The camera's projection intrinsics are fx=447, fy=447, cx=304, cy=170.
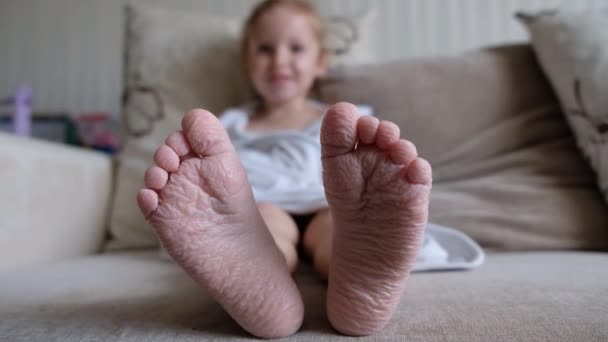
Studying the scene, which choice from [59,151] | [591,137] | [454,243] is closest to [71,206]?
[59,151]

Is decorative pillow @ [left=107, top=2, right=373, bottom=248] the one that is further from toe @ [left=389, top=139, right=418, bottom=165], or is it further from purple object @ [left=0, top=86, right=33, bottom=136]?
toe @ [left=389, top=139, right=418, bottom=165]

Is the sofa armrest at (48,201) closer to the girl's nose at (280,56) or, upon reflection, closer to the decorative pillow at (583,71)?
the girl's nose at (280,56)

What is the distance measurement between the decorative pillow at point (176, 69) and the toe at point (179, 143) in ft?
2.15

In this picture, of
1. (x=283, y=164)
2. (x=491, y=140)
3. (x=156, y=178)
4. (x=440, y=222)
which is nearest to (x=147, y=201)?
(x=156, y=178)

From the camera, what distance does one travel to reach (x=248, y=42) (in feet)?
3.25

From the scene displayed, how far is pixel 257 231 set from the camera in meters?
0.44

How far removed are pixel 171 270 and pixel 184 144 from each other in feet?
1.18

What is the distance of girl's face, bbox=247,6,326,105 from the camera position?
3.10ft

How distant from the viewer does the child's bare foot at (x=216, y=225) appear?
0.39m

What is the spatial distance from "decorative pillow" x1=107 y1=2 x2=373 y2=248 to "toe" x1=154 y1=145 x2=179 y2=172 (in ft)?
2.16

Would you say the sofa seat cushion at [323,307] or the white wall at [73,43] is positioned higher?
the white wall at [73,43]

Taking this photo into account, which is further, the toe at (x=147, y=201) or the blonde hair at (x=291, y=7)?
the blonde hair at (x=291, y=7)

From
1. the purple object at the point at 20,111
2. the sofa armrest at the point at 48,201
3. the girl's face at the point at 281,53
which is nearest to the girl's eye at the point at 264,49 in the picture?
the girl's face at the point at 281,53

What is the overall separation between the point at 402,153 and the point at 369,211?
0.06 meters
